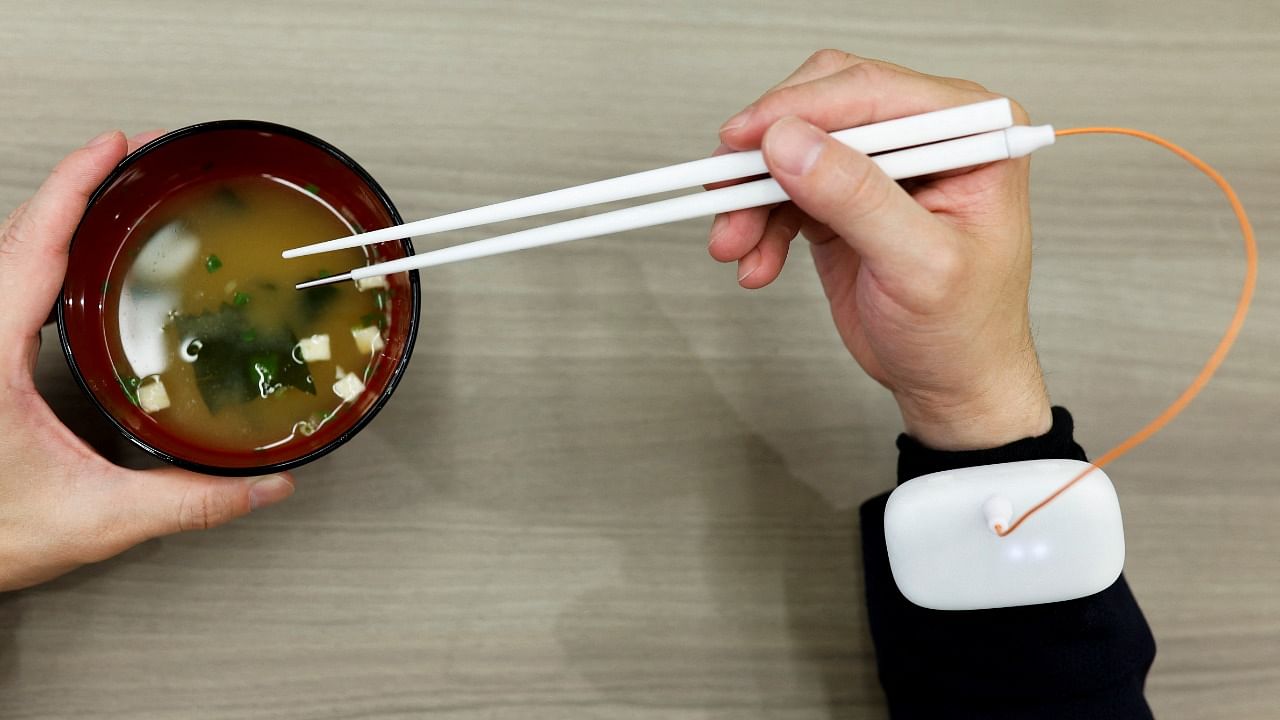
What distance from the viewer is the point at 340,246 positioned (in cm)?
63

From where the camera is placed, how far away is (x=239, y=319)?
70 cm

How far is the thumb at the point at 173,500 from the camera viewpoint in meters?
0.66

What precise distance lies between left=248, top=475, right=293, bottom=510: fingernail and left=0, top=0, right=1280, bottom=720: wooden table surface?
0.35 feet

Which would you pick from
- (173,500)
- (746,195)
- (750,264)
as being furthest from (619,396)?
(173,500)

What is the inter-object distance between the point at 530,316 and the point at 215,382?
285mm

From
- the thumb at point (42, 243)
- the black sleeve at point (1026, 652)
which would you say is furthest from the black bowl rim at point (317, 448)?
the black sleeve at point (1026, 652)

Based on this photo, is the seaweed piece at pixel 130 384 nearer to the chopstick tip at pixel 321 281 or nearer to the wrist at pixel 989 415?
the chopstick tip at pixel 321 281

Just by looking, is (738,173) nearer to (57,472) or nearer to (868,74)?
(868,74)

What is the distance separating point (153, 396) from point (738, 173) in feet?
1.65

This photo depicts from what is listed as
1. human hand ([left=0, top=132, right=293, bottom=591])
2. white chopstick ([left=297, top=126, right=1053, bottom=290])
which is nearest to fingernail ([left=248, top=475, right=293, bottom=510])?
human hand ([left=0, top=132, right=293, bottom=591])

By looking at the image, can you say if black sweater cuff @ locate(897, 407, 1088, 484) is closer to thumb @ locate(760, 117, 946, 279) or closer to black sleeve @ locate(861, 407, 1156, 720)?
black sleeve @ locate(861, 407, 1156, 720)

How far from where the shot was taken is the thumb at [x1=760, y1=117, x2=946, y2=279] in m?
0.56

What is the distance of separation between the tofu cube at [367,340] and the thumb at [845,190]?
36 cm

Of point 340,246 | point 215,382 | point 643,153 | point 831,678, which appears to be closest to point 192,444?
point 215,382
